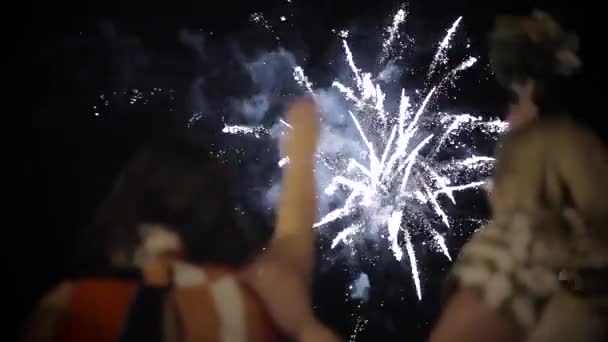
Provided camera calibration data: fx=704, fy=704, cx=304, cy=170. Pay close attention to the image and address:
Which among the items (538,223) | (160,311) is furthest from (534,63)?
(160,311)

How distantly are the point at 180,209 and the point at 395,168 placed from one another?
0.59 metres

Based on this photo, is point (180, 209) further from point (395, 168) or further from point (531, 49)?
point (531, 49)

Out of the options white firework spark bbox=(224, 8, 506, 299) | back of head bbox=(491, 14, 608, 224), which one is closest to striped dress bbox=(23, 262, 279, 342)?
white firework spark bbox=(224, 8, 506, 299)

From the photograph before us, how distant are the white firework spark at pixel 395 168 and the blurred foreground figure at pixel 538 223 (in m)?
0.11

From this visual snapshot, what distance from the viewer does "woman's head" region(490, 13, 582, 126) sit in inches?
80.9

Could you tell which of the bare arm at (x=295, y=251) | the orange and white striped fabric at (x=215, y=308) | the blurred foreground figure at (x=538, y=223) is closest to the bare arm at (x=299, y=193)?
the bare arm at (x=295, y=251)

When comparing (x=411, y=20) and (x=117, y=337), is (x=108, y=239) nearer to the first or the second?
(x=117, y=337)

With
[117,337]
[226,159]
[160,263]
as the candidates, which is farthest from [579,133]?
[117,337]

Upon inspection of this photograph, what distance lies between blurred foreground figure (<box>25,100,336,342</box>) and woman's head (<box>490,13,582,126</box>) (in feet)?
2.24

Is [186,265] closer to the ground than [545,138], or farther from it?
closer to the ground

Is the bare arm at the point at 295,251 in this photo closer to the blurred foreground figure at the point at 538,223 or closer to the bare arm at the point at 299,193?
the bare arm at the point at 299,193

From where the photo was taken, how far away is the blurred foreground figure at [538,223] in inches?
74.6

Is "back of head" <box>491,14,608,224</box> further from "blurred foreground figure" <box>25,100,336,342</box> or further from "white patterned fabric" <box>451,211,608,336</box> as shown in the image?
"blurred foreground figure" <box>25,100,336,342</box>

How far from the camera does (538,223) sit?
195 centimetres
